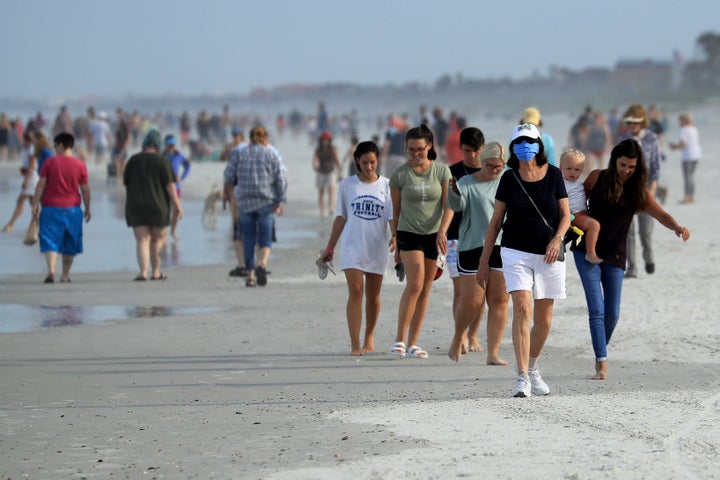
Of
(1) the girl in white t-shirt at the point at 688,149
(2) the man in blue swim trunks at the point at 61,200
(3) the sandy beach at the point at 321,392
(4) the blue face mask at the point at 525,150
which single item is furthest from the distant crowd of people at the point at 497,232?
(1) the girl in white t-shirt at the point at 688,149

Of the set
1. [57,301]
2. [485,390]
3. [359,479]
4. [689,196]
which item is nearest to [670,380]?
[485,390]

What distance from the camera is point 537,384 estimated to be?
8391mm

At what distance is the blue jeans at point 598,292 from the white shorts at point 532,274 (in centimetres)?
59

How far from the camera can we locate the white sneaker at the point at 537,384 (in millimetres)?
8367

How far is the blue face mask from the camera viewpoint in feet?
26.6

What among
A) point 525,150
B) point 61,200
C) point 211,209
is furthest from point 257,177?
point 211,209

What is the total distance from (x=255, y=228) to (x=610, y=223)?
6059 mm

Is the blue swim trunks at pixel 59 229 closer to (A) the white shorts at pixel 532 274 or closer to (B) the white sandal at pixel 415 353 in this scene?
(B) the white sandal at pixel 415 353

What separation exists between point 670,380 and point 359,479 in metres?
3.43

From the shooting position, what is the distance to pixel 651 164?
1433cm

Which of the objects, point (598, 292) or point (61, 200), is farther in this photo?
point (61, 200)

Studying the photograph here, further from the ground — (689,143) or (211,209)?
(689,143)

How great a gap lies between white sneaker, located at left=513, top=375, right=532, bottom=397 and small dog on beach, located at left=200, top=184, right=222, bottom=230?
13.2 m

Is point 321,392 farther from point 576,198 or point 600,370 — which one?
point 576,198
